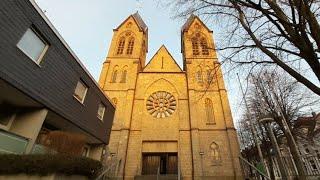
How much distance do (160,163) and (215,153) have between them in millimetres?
5612

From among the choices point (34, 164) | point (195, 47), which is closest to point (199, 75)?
point (195, 47)

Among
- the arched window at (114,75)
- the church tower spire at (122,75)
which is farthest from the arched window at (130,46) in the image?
the arched window at (114,75)

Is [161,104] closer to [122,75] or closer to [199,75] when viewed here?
[122,75]

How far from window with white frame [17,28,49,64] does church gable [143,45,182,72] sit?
18628 mm

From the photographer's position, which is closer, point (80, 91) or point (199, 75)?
point (80, 91)

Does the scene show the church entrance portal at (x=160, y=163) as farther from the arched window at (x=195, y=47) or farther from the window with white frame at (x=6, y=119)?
the arched window at (x=195, y=47)

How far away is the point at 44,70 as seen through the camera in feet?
28.3

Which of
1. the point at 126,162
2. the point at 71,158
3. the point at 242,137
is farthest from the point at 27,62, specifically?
the point at 242,137

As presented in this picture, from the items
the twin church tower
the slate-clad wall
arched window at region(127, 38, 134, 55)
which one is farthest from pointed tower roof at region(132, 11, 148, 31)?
the slate-clad wall

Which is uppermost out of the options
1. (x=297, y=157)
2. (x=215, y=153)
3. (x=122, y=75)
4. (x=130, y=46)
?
(x=130, y=46)

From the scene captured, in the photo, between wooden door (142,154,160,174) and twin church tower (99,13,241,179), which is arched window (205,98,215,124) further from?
wooden door (142,154,160,174)

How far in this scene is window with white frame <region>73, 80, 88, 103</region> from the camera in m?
11.3

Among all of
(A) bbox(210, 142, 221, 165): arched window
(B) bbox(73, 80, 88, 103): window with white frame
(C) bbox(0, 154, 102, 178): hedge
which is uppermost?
(B) bbox(73, 80, 88, 103): window with white frame

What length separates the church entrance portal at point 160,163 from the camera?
20.0 m
